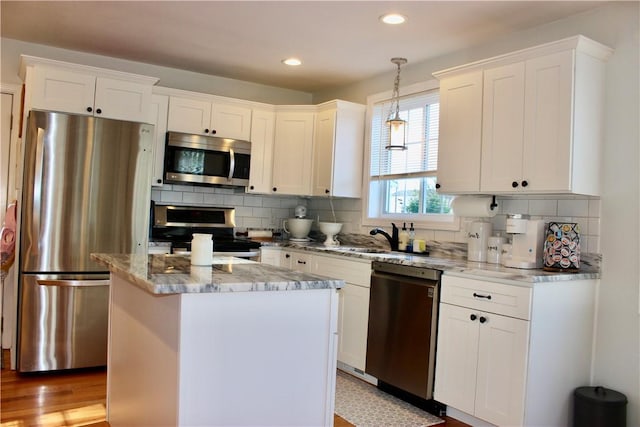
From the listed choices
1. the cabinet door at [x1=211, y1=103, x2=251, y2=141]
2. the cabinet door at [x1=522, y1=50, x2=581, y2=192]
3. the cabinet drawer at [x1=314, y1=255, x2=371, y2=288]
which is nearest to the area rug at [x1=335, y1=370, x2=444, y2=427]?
the cabinet drawer at [x1=314, y1=255, x2=371, y2=288]

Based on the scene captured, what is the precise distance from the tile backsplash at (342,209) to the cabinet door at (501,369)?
76cm

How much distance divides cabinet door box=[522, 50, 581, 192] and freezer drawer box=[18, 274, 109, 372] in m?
2.99

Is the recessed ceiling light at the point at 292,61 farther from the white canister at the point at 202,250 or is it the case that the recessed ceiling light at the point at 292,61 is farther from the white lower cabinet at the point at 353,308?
Result: the white canister at the point at 202,250

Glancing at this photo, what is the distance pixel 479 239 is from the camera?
3.47 metres

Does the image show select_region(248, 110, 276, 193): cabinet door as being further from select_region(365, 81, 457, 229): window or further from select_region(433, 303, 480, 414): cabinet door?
select_region(433, 303, 480, 414): cabinet door

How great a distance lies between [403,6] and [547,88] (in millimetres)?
962

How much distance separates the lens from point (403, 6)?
3127 millimetres

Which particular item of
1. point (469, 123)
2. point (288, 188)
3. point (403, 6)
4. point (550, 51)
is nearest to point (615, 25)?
point (550, 51)

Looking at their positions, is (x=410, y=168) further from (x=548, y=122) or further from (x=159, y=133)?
(x=159, y=133)

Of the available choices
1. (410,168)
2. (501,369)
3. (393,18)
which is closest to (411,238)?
(410,168)

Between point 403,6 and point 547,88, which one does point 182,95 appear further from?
point 547,88

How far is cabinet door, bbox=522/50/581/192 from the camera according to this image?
285cm

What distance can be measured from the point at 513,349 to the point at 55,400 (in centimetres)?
269

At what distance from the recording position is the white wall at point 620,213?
285 centimetres
